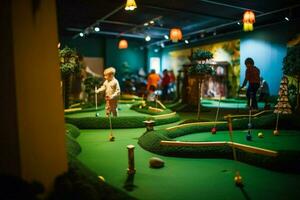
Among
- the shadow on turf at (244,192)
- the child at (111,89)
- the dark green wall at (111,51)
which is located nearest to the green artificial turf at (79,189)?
the shadow on turf at (244,192)

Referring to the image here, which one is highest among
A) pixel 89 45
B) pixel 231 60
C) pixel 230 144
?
pixel 89 45

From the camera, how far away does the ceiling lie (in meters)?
12.2

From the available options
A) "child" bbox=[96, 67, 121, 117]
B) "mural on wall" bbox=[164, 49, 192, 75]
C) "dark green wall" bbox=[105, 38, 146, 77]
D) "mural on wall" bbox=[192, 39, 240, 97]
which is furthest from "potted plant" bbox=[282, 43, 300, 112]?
"dark green wall" bbox=[105, 38, 146, 77]

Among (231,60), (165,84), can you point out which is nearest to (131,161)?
(165,84)

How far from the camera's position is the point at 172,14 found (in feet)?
47.2

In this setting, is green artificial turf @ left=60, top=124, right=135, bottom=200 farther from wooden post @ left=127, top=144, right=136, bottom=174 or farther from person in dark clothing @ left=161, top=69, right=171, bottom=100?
person in dark clothing @ left=161, top=69, right=171, bottom=100

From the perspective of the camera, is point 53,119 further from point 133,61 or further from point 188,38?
point 133,61

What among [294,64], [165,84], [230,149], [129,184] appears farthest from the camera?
[165,84]

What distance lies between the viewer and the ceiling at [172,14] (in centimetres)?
1225

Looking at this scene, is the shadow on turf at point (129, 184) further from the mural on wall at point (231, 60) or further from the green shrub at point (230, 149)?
the mural on wall at point (231, 60)

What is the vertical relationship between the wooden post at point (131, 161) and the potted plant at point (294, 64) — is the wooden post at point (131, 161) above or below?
below

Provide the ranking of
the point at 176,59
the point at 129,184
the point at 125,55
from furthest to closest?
1. the point at 125,55
2. the point at 176,59
3. the point at 129,184

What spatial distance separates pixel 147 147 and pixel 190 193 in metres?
2.39

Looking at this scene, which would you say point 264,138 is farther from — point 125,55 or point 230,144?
point 125,55
